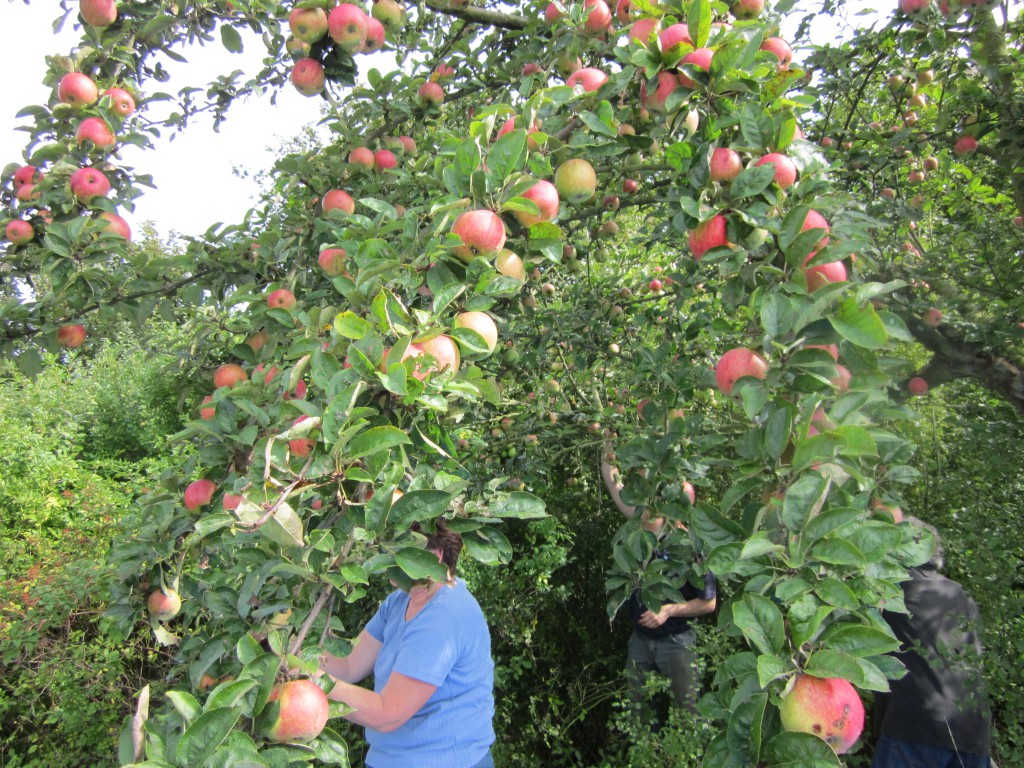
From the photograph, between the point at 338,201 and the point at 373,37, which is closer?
the point at 373,37

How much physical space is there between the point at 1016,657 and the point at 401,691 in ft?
7.09

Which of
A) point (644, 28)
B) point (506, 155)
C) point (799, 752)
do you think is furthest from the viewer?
point (644, 28)

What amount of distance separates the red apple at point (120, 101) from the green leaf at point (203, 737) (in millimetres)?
1999

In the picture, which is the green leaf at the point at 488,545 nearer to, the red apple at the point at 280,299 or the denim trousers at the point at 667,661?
the red apple at the point at 280,299

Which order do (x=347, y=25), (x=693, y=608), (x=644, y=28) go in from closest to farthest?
(x=644, y=28), (x=347, y=25), (x=693, y=608)

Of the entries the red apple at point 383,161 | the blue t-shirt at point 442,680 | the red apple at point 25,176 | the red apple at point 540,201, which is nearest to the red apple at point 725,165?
the red apple at point 540,201

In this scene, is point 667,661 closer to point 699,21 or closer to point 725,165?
point 725,165

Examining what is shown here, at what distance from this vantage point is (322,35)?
5.50 feet

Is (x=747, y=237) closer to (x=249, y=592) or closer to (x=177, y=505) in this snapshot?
(x=249, y=592)

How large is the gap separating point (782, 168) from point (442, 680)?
60.9 inches

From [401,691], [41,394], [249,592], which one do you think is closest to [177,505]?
[249,592]

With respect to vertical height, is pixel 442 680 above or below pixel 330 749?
below

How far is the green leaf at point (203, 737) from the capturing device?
686 millimetres

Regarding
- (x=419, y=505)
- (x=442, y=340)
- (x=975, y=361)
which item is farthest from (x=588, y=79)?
(x=975, y=361)
